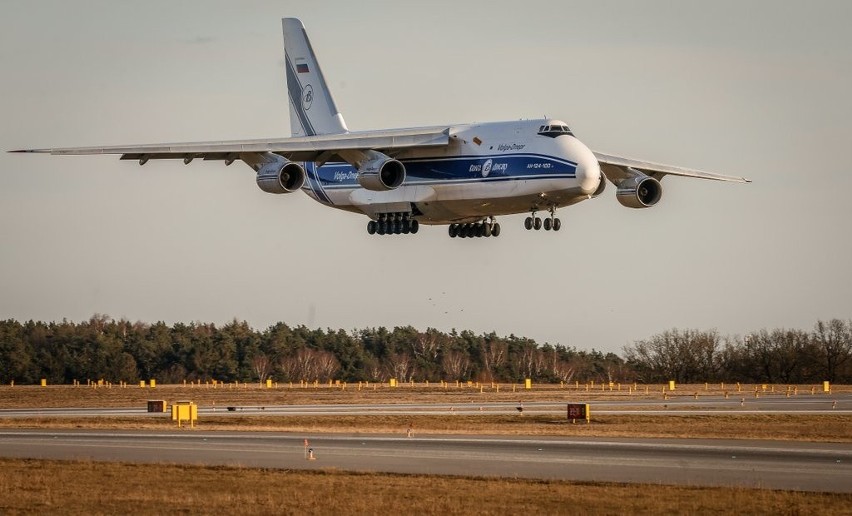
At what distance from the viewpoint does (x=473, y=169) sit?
45.7 meters

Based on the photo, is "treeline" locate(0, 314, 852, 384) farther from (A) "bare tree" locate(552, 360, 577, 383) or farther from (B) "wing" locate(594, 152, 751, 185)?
(B) "wing" locate(594, 152, 751, 185)

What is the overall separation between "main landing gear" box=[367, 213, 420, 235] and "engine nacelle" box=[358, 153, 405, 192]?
6.46 feet

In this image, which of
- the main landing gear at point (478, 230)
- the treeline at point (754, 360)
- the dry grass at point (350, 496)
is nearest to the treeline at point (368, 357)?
the treeline at point (754, 360)

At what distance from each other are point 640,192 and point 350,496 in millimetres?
27885

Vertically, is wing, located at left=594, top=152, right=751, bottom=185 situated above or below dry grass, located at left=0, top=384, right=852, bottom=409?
above

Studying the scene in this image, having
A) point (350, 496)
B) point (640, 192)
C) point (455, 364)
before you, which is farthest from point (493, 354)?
point (350, 496)

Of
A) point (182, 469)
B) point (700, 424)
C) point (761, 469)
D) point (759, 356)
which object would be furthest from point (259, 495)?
point (759, 356)

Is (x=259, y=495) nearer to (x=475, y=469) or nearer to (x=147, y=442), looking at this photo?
(x=475, y=469)

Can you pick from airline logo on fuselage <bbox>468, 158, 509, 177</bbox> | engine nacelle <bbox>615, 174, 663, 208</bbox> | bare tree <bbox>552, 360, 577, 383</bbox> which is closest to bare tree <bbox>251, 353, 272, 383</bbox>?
bare tree <bbox>552, 360, 577, 383</bbox>

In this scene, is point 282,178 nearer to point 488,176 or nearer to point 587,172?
point 488,176

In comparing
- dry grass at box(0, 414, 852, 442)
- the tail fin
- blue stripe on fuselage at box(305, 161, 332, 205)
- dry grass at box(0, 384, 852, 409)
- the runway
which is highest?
the tail fin

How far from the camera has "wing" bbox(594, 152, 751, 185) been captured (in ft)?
162

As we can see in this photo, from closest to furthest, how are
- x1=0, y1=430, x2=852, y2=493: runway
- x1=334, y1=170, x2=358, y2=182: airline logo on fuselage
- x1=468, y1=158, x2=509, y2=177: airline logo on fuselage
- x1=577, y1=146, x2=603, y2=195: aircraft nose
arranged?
x1=0, y1=430, x2=852, y2=493: runway
x1=577, y1=146, x2=603, y2=195: aircraft nose
x1=468, y1=158, x2=509, y2=177: airline logo on fuselage
x1=334, y1=170, x2=358, y2=182: airline logo on fuselage

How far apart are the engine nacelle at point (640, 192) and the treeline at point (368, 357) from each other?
39.2m
